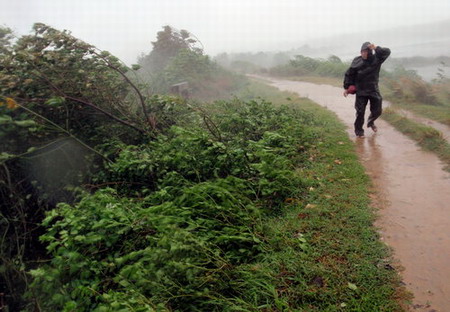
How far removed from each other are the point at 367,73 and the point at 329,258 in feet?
15.2

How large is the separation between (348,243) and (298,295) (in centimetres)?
89

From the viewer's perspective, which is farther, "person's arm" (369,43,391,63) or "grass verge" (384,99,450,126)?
"grass verge" (384,99,450,126)

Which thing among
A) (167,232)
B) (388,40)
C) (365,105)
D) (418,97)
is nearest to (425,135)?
(365,105)

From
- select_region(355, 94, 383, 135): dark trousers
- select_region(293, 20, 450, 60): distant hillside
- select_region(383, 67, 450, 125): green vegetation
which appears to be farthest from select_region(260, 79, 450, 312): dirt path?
select_region(293, 20, 450, 60): distant hillside

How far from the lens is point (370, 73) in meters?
6.34

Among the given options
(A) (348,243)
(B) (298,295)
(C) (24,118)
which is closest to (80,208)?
(C) (24,118)

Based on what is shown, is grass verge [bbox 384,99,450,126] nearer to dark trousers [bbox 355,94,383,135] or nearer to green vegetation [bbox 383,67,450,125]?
green vegetation [bbox 383,67,450,125]

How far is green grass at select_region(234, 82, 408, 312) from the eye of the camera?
102 inches

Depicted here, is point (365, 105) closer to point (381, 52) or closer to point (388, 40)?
point (381, 52)

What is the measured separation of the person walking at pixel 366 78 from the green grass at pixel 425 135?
2.99 ft

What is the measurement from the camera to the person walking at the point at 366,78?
6.22 metres

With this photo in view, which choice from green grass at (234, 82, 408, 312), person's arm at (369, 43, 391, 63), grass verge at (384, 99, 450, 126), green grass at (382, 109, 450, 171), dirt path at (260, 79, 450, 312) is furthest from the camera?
grass verge at (384, 99, 450, 126)

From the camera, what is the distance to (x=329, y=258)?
3049 millimetres

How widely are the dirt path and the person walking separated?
2.05ft
